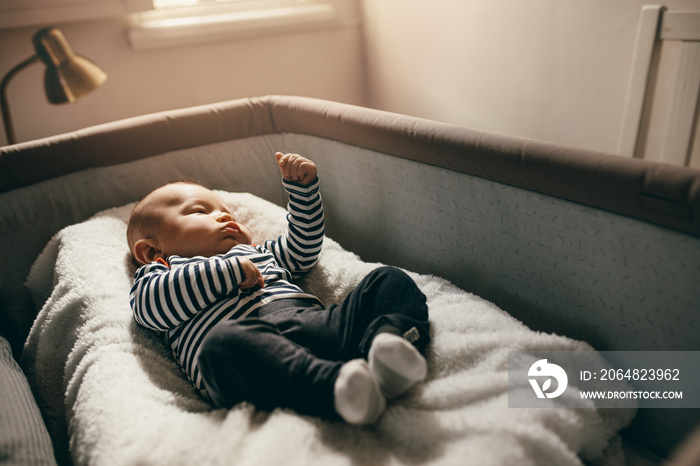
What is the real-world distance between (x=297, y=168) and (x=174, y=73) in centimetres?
82

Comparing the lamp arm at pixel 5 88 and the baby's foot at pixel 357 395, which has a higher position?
the lamp arm at pixel 5 88

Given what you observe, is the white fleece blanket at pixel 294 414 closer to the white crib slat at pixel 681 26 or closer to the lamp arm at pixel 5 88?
the lamp arm at pixel 5 88

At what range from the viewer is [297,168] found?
98 cm

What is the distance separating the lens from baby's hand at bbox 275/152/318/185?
98 centimetres

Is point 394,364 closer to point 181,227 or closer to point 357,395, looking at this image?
point 357,395

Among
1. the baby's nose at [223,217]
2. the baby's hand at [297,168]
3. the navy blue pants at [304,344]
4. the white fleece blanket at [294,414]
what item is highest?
the baby's hand at [297,168]

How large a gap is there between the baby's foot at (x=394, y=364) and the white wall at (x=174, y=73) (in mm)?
1256

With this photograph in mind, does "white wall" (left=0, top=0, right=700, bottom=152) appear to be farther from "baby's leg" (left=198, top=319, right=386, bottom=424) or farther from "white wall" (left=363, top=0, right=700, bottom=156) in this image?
"baby's leg" (left=198, top=319, right=386, bottom=424)

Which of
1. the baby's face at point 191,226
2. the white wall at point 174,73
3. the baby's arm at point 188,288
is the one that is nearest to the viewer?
the baby's arm at point 188,288

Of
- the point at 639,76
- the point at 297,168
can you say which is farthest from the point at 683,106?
the point at 297,168

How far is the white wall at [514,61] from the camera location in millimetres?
1070

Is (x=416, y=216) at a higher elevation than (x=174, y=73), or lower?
lower
